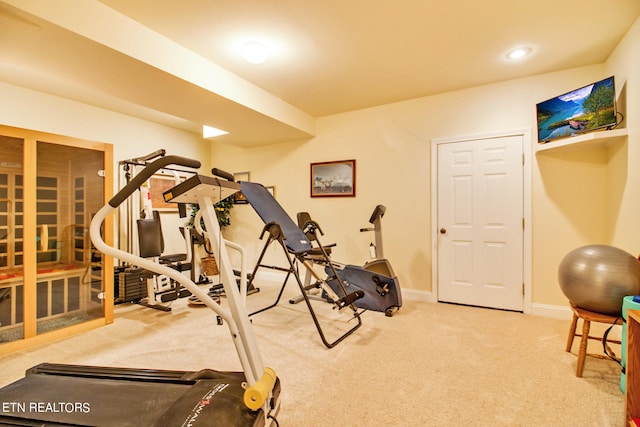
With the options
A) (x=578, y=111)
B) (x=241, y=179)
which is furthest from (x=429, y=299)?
(x=241, y=179)

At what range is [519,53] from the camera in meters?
2.73

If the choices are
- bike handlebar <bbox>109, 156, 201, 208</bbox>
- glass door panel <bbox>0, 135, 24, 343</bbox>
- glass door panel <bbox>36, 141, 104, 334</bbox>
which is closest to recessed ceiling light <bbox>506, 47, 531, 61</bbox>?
bike handlebar <bbox>109, 156, 201, 208</bbox>

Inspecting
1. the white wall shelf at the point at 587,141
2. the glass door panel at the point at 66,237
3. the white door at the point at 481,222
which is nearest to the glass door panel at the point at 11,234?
the glass door panel at the point at 66,237

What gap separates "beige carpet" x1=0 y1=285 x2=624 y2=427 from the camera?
1647 millimetres

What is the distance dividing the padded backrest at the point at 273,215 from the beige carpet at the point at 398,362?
81 centimetres

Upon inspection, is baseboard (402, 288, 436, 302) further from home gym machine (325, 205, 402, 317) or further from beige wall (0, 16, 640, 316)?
home gym machine (325, 205, 402, 317)

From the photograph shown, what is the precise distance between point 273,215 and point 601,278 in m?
2.56

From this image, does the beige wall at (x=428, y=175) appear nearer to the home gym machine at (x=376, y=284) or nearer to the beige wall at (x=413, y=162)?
the beige wall at (x=413, y=162)

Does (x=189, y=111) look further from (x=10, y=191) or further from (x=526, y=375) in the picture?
(x=526, y=375)

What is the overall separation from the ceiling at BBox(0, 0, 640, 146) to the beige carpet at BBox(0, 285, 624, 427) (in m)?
2.32

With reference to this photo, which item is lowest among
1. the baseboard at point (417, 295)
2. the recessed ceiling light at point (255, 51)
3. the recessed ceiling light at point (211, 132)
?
the baseboard at point (417, 295)

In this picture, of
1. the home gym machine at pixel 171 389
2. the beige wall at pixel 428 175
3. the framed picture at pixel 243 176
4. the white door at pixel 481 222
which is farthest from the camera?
the framed picture at pixel 243 176

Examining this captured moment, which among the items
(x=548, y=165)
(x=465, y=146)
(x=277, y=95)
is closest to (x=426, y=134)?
(x=465, y=146)

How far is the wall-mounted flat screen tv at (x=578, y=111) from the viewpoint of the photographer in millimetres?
2492
